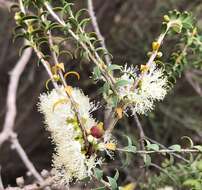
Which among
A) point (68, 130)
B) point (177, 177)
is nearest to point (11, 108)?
point (177, 177)

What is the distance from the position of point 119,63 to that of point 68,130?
1272 millimetres

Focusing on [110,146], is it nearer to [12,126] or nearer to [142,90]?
[142,90]

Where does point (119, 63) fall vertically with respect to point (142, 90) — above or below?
below

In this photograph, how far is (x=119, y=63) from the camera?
6.47 feet

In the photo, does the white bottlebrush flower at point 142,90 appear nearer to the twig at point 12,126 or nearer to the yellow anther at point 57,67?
the yellow anther at point 57,67

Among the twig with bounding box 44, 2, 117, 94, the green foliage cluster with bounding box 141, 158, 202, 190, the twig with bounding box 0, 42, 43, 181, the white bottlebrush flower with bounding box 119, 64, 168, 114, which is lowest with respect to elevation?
the green foliage cluster with bounding box 141, 158, 202, 190

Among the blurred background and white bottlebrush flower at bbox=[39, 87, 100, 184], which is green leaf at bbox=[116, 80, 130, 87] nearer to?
white bottlebrush flower at bbox=[39, 87, 100, 184]

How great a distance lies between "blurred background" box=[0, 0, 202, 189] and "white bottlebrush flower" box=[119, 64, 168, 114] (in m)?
1.11

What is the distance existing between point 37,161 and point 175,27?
143 cm

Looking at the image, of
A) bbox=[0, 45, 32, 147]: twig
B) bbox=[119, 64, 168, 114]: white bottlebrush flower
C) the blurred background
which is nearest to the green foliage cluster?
bbox=[119, 64, 168, 114]: white bottlebrush flower

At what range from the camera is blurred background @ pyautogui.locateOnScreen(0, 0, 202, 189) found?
195 centimetres

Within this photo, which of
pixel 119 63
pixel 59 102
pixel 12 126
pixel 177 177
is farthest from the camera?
pixel 119 63

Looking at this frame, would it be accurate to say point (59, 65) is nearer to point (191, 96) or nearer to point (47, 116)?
point (47, 116)

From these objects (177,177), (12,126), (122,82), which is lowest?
A: (177,177)
